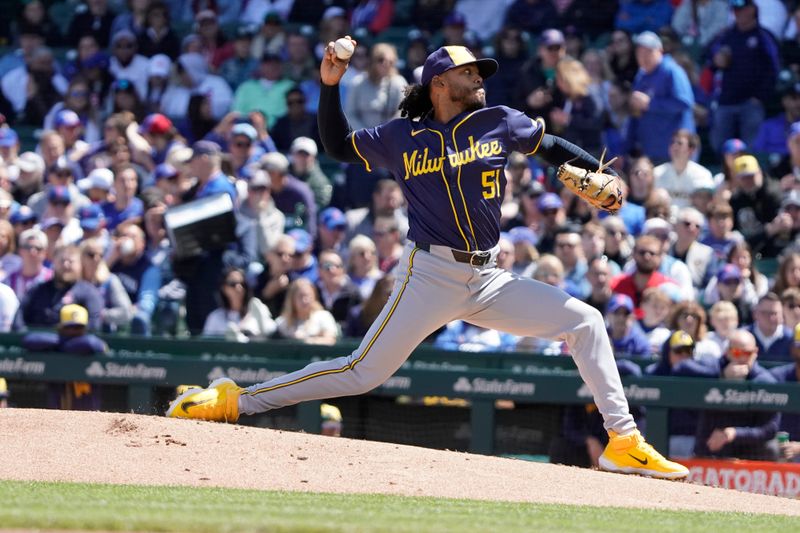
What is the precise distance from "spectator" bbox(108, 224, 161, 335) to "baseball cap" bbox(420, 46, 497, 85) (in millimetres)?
5090

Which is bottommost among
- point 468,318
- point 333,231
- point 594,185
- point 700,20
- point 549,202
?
point 468,318

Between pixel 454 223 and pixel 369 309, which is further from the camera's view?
pixel 369 309

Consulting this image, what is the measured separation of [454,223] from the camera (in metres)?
5.96

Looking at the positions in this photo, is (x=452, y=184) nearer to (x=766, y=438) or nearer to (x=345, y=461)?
(x=345, y=461)

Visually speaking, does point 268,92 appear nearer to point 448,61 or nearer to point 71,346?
point 71,346

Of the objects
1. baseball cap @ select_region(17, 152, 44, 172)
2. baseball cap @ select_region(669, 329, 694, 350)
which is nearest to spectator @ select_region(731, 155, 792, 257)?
baseball cap @ select_region(669, 329, 694, 350)

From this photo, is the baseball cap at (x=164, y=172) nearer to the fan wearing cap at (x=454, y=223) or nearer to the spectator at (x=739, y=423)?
the spectator at (x=739, y=423)

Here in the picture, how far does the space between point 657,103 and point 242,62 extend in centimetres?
436

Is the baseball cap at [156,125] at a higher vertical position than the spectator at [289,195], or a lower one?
higher

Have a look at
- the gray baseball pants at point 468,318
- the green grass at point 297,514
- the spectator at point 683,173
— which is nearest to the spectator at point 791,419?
the spectator at point 683,173

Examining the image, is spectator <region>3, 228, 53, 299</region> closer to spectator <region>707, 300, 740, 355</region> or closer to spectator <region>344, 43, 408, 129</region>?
spectator <region>344, 43, 408, 129</region>

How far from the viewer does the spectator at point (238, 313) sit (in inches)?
394

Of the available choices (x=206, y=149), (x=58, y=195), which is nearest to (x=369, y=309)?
(x=206, y=149)

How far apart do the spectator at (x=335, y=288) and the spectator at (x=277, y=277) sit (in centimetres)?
25
